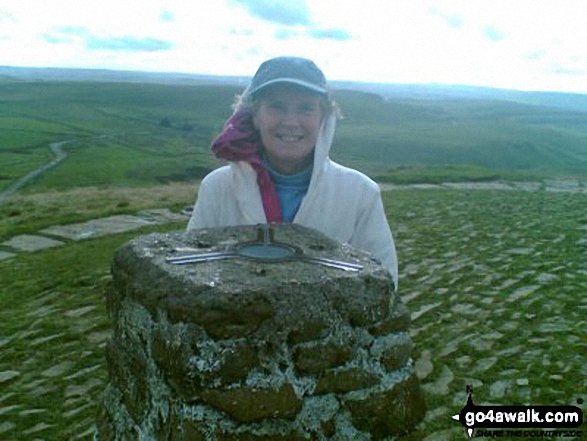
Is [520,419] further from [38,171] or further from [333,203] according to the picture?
[38,171]

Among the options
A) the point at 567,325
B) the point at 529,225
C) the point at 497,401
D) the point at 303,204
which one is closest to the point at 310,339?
the point at 303,204

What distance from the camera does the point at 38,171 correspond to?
141 feet

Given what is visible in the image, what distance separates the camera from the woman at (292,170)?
4.15m

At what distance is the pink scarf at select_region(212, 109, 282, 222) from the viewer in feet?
14.0

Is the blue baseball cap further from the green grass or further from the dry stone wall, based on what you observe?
the green grass

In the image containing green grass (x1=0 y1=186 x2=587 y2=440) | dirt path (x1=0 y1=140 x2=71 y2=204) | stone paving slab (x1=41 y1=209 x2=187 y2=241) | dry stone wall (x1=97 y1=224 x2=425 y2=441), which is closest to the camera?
dry stone wall (x1=97 y1=224 x2=425 y2=441)

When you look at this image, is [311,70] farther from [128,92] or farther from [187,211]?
[128,92]

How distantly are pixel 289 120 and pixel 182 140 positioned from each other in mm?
75845

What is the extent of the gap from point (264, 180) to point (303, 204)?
0.32m

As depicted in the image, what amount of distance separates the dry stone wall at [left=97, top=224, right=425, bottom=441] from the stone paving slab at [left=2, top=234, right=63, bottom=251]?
29.7 feet

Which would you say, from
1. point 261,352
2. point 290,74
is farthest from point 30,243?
point 261,352

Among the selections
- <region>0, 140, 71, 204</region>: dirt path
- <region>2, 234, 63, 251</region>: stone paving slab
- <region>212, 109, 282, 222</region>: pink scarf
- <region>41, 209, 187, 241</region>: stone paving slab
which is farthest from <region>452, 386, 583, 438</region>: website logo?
<region>0, 140, 71, 204</region>: dirt path

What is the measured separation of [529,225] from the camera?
1444cm

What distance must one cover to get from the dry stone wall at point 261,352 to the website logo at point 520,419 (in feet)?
7.60
